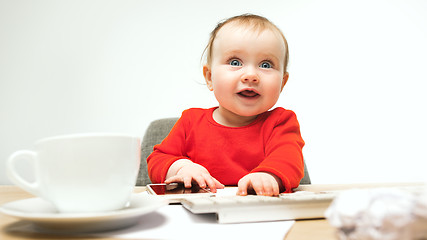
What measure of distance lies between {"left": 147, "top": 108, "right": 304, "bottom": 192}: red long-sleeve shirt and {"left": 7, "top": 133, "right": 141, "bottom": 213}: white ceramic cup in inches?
20.3

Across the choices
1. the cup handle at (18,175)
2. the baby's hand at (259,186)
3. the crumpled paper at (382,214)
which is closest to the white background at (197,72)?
the baby's hand at (259,186)

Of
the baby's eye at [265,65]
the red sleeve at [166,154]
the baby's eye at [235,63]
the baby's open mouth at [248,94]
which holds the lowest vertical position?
the red sleeve at [166,154]

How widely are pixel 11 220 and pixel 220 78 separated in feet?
2.19

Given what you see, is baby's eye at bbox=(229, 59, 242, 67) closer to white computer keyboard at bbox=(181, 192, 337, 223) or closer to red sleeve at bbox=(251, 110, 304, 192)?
red sleeve at bbox=(251, 110, 304, 192)

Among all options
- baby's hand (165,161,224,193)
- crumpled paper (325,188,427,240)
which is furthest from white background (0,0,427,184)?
crumpled paper (325,188,427,240)

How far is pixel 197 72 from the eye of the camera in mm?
2309

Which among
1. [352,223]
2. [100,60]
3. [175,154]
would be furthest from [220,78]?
[100,60]

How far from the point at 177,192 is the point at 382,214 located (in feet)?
1.44

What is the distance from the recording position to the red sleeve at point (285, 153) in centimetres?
71

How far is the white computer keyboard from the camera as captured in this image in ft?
1.31

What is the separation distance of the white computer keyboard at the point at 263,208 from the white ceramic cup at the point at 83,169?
0.10 m

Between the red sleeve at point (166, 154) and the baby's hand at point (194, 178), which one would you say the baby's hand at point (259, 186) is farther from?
the red sleeve at point (166, 154)

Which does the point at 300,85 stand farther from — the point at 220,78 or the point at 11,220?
the point at 11,220

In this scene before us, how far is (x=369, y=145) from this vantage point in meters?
2.22
